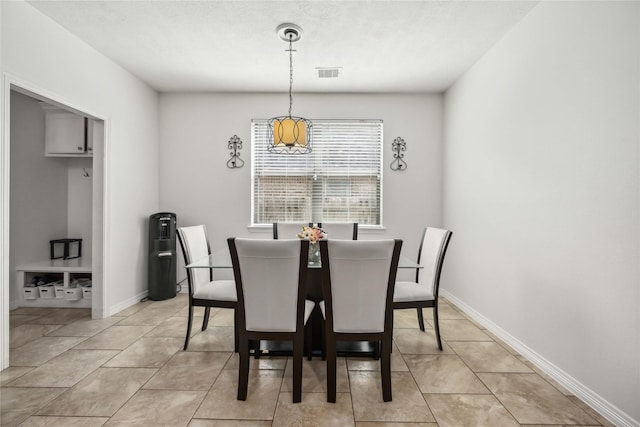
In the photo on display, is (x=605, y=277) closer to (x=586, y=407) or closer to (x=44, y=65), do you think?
(x=586, y=407)

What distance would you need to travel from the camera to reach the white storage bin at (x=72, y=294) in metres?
3.52

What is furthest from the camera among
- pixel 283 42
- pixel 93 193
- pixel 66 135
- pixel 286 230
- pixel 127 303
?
pixel 66 135

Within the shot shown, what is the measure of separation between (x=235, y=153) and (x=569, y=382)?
400 centimetres

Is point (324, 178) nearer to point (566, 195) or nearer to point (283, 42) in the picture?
point (283, 42)

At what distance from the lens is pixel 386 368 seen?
1858mm

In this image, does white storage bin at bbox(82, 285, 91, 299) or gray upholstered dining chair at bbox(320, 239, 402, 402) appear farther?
white storage bin at bbox(82, 285, 91, 299)

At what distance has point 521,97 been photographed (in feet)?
8.44

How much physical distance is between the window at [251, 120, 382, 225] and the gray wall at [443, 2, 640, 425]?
139 cm

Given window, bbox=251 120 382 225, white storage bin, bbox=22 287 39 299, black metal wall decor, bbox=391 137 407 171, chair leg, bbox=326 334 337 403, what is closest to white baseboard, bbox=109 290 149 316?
white storage bin, bbox=22 287 39 299

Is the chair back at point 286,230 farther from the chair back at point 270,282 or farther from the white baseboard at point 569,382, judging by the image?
the white baseboard at point 569,382

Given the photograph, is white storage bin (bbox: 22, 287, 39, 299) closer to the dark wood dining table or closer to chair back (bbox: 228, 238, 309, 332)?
the dark wood dining table

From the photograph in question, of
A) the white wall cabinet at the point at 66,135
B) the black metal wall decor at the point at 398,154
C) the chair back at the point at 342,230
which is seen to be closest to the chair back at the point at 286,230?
the chair back at the point at 342,230

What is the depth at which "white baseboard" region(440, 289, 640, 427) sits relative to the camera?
170 cm

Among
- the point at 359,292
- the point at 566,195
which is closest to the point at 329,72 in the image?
the point at 566,195
